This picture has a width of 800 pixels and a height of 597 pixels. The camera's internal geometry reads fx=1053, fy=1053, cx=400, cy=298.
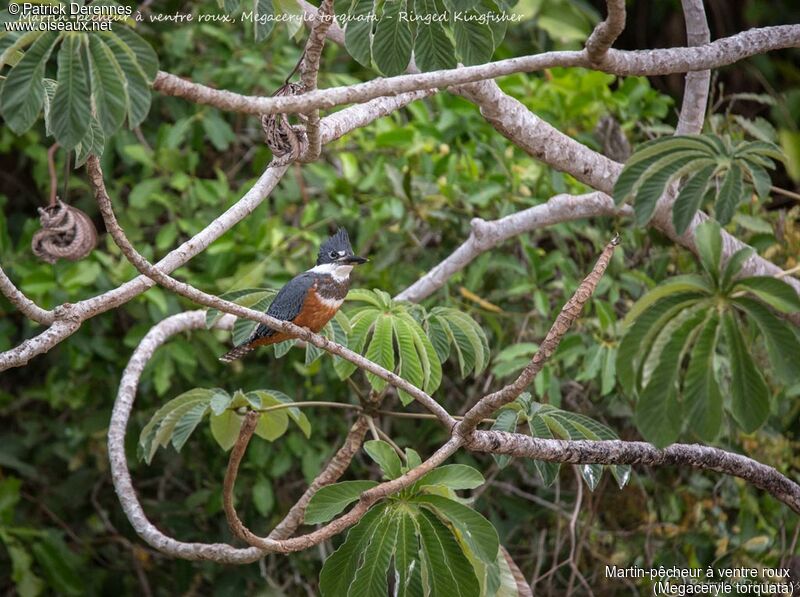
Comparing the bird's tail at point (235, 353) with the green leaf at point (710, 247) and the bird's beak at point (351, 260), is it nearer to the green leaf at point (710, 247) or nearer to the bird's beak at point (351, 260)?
the bird's beak at point (351, 260)

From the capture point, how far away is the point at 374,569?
241 centimetres

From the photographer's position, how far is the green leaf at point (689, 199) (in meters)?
2.18

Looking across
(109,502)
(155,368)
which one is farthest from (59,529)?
(155,368)

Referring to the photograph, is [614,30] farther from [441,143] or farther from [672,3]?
[672,3]

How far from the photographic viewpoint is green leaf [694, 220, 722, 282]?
78.9 inches

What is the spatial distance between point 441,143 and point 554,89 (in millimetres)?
546

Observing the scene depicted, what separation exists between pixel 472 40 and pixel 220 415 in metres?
1.27

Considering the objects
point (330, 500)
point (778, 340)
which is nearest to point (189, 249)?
point (330, 500)

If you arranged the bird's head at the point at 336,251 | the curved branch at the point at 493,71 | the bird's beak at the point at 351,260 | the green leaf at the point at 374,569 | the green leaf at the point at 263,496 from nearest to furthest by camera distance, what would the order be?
the curved branch at the point at 493,71, the green leaf at the point at 374,569, the bird's beak at the point at 351,260, the bird's head at the point at 336,251, the green leaf at the point at 263,496

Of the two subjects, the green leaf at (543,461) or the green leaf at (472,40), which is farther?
the green leaf at (543,461)

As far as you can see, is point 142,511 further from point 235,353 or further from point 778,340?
point 778,340

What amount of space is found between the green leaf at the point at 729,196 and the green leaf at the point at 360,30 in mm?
954

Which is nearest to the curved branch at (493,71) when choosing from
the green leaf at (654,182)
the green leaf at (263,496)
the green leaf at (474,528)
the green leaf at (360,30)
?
the green leaf at (360,30)

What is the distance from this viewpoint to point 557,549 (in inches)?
164
